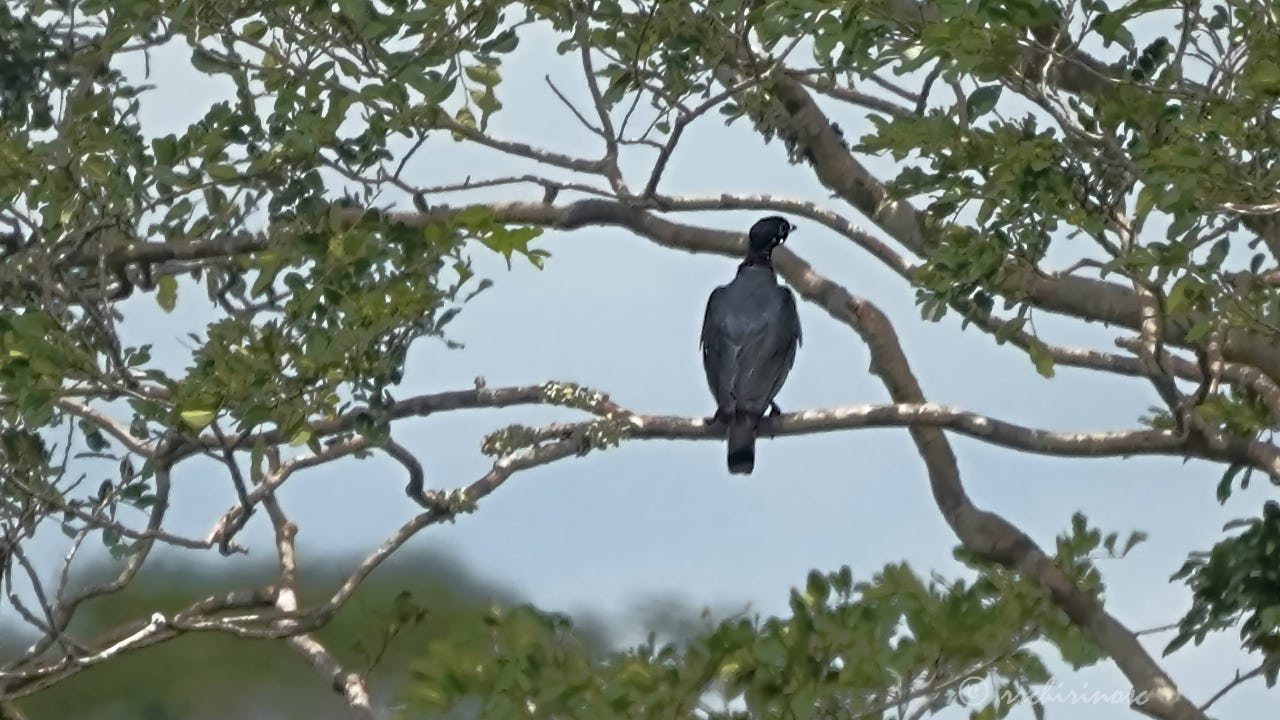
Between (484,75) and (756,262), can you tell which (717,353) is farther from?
(484,75)

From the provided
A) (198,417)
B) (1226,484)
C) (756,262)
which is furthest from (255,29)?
(1226,484)

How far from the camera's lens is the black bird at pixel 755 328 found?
8133 mm

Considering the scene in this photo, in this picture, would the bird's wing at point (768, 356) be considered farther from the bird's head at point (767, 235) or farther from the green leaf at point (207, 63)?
the green leaf at point (207, 63)

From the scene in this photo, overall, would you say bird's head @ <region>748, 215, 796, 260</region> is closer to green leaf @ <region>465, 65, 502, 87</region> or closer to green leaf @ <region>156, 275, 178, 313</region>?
green leaf @ <region>465, 65, 502, 87</region>

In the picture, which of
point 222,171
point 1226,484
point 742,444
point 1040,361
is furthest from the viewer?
point 742,444

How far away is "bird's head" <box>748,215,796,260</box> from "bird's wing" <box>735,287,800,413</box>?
230 millimetres

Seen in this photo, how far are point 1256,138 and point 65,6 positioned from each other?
4.62 metres

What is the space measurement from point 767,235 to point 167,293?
2.77 meters

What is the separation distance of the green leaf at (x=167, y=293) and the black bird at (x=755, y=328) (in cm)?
247

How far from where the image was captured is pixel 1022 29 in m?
5.26

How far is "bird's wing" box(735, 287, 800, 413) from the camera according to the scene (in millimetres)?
8006

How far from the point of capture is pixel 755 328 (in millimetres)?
8406

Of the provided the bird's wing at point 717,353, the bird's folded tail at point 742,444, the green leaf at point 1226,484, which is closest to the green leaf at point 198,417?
the bird's folded tail at point 742,444

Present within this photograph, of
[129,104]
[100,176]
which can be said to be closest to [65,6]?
[129,104]
